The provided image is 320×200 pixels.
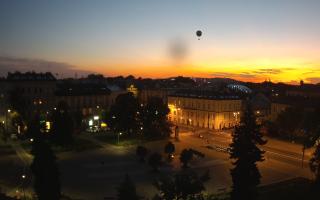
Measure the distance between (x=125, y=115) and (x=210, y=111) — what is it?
2482cm

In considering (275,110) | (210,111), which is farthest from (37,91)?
(275,110)

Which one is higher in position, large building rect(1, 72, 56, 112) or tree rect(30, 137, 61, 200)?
large building rect(1, 72, 56, 112)

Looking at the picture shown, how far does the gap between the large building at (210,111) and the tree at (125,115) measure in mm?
21822

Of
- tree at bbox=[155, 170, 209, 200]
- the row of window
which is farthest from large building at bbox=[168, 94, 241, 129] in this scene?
tree at bbox=[155, 170, 209, 200]

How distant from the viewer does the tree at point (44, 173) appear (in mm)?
32156

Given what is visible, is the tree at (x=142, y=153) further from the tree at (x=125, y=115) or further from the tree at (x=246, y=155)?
the tree at (x=246, y=155)

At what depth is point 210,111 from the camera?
3280 inches

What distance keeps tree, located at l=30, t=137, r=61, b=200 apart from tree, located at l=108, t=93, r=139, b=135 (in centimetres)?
3171

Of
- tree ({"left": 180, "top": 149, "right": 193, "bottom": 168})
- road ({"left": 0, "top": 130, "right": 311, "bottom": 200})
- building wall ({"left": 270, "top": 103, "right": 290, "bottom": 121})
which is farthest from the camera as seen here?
building wall ({"left": 270, "top": 103, "right": 290, "bottom": 121})

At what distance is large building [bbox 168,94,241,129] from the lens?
82.6 m

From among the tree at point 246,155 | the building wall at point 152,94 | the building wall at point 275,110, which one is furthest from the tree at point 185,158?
the building wall at point 152,94

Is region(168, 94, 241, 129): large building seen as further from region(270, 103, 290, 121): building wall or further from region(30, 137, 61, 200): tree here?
region(30, 137, 61, 200): tree

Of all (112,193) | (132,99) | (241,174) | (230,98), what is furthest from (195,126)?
(241,174)

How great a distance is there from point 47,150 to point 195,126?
5566 centimetres
